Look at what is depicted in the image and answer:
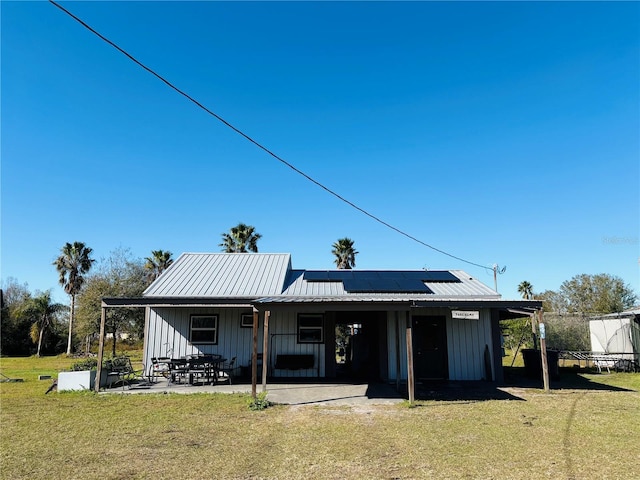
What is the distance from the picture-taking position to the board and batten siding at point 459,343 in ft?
42.1

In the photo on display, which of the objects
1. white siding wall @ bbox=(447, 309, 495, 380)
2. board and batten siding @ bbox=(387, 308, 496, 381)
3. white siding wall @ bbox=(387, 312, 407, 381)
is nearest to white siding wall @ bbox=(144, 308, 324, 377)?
white siding wall @ bbox=(387, 312, 407, 381)

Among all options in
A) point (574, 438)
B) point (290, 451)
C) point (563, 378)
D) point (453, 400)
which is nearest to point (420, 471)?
point (290, 451)

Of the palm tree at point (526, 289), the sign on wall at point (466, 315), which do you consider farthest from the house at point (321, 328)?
the palm tree at point (526, 289)

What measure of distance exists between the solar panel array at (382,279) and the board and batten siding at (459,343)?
1066 mm

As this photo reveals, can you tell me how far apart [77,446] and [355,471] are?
4.25 metres

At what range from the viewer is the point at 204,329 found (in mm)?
13719

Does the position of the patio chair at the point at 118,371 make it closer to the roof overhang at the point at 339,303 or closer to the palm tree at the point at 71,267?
the roof overhang at the point at 339,303

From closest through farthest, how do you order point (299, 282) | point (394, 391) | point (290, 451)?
point (290, 451), point (394, 391), point (299, 282)

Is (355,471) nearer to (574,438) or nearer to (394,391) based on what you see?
(574,438)

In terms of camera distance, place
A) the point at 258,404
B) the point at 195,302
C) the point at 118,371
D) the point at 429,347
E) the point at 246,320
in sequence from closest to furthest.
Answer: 1. the point at 258,404
2. the point at 195,302
3. the point at 118,371
4. the point at 429,347
5. the point at 246,320

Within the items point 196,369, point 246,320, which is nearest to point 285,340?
point 246,320

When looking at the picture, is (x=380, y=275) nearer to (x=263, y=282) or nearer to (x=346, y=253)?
(x=263, y=282)

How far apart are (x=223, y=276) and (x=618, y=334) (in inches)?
639

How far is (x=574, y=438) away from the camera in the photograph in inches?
248
